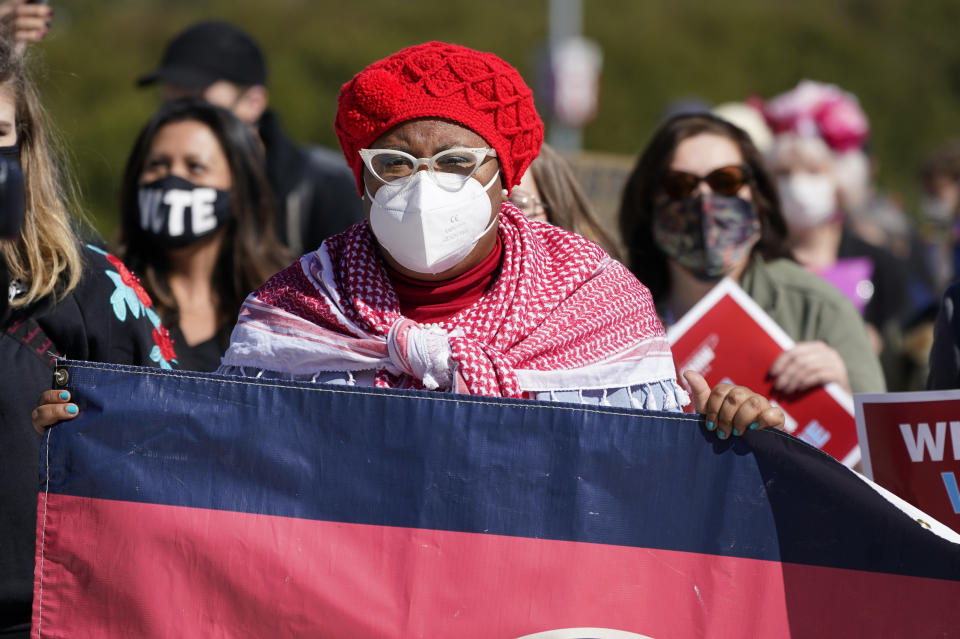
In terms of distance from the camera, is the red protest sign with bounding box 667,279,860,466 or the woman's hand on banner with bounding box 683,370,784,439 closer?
the woman's hand on banner with bounding box 683,370,784,439

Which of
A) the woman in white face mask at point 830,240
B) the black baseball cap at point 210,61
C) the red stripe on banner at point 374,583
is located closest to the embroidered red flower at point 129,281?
the red stripe on banner at point 374,583

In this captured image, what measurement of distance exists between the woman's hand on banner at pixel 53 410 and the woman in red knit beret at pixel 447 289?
1.20ft

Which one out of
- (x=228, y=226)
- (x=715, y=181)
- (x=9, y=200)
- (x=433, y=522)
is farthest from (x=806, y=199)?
(x=9, y=200)

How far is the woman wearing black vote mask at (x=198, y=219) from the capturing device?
4371mm

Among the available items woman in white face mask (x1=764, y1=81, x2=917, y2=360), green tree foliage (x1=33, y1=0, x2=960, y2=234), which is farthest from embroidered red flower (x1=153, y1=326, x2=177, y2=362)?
green tree foliage (x1=33, y1=0, x2=960, y2=234)

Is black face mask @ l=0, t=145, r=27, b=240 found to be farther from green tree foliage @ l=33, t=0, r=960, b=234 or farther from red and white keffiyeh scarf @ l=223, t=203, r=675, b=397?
green tree foliage @ l=33, t=0, r=960, b=234

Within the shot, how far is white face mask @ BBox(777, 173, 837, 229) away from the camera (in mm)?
5668

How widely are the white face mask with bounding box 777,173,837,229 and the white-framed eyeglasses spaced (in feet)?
10.8

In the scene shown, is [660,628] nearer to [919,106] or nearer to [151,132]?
[151,132]

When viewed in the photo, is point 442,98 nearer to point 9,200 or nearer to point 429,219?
point 429,219

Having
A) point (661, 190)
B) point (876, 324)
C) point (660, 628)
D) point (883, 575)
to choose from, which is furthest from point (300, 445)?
point (876, 324)

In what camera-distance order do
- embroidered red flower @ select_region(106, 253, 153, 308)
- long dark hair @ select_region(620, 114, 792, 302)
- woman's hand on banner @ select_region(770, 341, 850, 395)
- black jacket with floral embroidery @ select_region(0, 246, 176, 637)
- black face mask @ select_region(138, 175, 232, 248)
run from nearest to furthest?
black jacket with floral embroidery @ select_region(0, 246, 176, 637) → embroidered red flower @ select_region(106, 253, 153, 308) → woman's hand on banner @ select_region(770, 341, 850, 395) → long dark hair @ select_region(620, 114, 792, 302) → black face mask @ select_region(138, 175, 232, 248)

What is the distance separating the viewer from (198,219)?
4.40 metres

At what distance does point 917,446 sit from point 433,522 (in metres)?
A: 1.09
